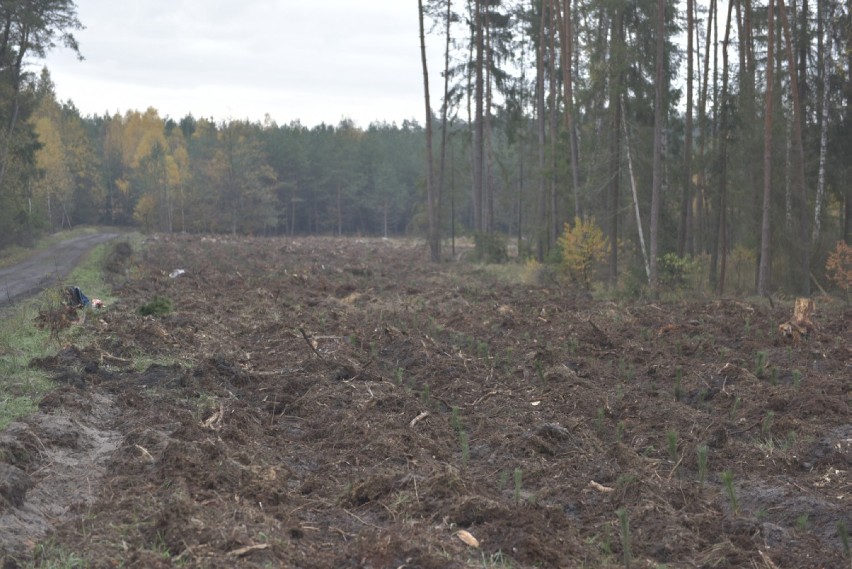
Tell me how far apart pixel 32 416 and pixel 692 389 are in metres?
7.58

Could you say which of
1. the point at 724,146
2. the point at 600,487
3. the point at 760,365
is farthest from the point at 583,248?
the point at 600,487

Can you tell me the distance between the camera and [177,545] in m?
5.48

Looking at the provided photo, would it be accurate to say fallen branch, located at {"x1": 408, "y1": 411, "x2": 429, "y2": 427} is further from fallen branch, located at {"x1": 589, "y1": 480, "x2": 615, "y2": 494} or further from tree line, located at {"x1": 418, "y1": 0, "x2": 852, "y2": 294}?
tree line, located at {"x1": 418, "y1": 0, "x2": 852, "y2": 294}

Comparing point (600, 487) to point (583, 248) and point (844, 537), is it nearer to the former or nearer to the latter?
point (844, 537)

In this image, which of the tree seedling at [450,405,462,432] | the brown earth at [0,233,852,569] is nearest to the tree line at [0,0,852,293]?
the brown earth at [0,233,852,569]

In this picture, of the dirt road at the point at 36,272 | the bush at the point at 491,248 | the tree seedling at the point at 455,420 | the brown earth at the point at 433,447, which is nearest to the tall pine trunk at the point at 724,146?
the brown earth at the point at 433,447

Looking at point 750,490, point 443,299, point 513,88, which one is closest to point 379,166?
point 513,88

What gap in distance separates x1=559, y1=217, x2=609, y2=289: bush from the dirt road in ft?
44.9

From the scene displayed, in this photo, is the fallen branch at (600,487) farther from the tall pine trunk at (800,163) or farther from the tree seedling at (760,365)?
the tall pine trunk at (800,163)

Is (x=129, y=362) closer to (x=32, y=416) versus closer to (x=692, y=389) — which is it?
(x=32, y=416)

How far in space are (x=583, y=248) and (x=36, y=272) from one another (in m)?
17.7

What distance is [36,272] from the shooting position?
28.8 m

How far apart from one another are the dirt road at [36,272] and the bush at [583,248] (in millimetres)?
13674

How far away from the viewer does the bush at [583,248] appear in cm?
2505
